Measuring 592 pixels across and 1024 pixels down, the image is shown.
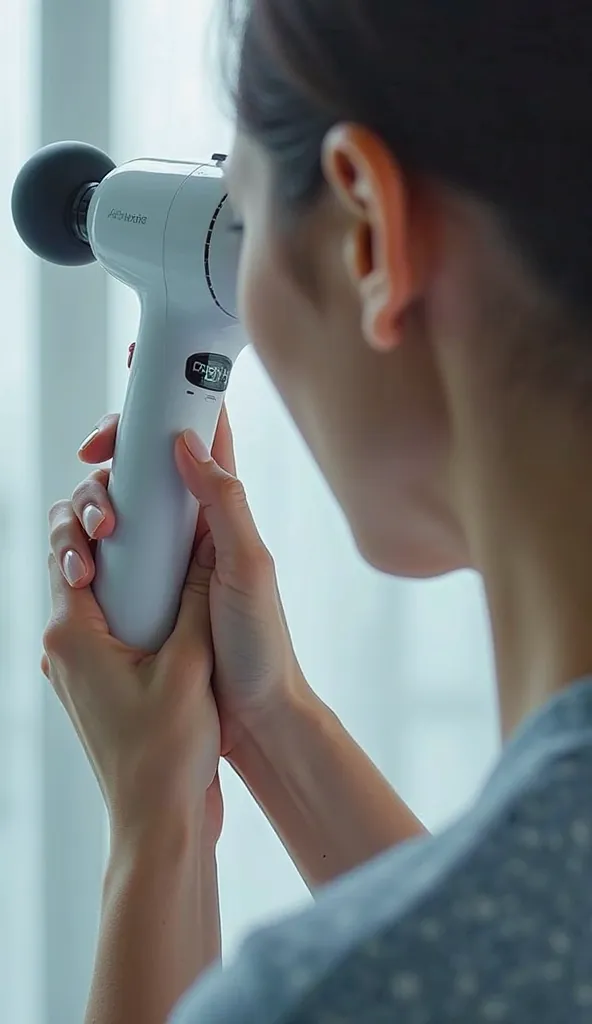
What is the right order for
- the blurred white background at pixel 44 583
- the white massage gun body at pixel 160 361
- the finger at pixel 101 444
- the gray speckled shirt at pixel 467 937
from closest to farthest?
the gray speckled shirt at pixel 467 937
the white massage gun body at pixel 160 361
the finger at pixel 101 444
the blurred white background at pixel 44 583

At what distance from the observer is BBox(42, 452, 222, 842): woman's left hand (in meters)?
0.81

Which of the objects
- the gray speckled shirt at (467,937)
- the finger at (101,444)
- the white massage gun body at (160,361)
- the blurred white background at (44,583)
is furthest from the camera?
the blurred white background at (44,583)

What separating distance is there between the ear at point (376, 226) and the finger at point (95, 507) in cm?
39

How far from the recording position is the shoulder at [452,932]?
1.26ft

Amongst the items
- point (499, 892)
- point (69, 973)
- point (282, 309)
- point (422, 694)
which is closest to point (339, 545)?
point (422, 694)

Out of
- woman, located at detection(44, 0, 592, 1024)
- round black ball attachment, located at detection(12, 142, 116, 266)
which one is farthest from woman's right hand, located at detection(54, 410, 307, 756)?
woman, located at detection(44, 0, 592, 1024)

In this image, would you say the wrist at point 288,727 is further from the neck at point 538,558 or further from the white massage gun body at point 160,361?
the neck at point 538,558

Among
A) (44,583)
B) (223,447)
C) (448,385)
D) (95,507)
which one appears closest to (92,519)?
(95,507)

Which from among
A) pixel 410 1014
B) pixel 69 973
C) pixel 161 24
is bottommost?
pixel 69 973

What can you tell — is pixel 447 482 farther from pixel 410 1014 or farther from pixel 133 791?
pixel 133 791

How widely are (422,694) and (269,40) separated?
0.86 meters

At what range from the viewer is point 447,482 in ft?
1.66

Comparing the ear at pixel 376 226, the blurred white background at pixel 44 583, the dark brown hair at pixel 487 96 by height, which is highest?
the dark brown hair at pixel 487 96

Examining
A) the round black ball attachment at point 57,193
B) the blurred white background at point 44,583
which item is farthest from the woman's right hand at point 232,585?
the blurred white background at point 44,583
